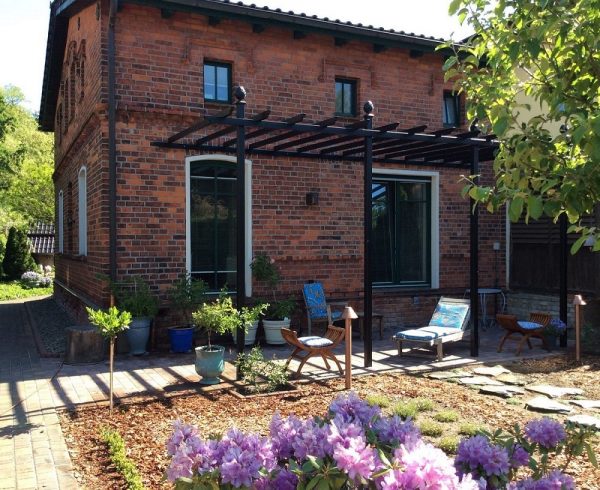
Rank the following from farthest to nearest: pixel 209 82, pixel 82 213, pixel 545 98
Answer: pixel 82 213
pixel 209 82
pixel 545 98

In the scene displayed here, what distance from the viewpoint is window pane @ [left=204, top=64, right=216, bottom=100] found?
988cm

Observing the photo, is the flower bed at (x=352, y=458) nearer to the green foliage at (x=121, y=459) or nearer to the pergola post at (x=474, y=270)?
the green foliage at (x=121, y=459)

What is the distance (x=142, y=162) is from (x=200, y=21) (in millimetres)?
2560

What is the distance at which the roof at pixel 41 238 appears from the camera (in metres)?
27.4

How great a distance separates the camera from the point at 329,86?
35.3 ft

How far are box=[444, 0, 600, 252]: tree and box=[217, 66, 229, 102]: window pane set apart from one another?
23.4 feet

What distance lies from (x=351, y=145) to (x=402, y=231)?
3260mm

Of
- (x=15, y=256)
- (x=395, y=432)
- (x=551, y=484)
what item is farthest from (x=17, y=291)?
(x=551, y=484)

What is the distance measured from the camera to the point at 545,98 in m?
2.99

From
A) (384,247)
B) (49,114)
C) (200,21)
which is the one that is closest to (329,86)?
(200,21)

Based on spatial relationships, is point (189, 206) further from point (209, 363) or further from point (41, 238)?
point (41, 238)

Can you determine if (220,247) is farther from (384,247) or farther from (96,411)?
(96,411)

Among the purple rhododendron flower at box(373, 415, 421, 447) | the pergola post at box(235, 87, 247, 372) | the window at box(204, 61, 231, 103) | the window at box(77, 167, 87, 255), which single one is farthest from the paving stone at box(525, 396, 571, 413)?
the window at box(77, 167, 87, 255)

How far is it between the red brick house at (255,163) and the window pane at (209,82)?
18mm
